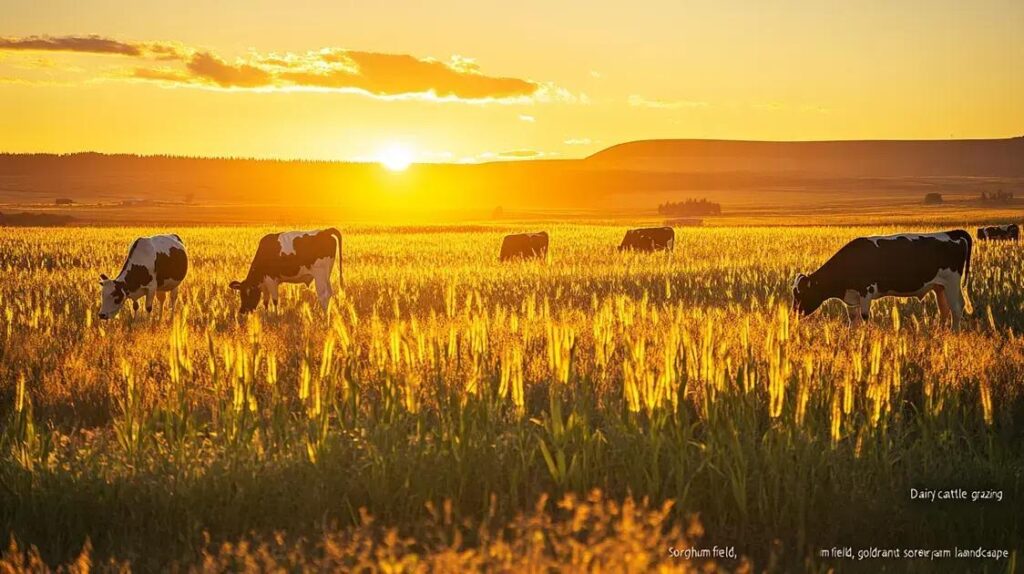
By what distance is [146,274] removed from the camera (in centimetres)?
1465

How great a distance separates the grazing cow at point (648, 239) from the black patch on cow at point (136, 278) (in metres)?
21.6

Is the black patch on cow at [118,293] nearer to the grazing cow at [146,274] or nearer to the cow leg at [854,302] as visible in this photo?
the grazing cow at [146,274]

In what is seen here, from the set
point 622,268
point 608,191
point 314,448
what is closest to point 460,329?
point 314,448

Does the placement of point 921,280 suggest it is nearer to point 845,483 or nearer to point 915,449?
point 915,449

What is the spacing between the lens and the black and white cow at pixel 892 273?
39.4 feet

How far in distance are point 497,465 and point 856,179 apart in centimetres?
18526

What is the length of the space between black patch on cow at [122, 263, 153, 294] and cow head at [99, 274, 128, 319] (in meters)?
0.27

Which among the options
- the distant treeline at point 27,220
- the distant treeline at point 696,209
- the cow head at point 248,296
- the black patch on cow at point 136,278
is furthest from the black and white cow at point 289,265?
the distant treeline at point 696,209

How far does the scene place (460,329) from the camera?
1014 centimetres

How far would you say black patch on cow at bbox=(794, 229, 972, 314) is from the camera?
12.0 meters

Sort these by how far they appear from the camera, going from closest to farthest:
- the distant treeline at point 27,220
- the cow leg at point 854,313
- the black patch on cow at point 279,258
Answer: the cow leg at point 854,313
the black patch on cow at point 279,258
the distant treeline at point 27,220

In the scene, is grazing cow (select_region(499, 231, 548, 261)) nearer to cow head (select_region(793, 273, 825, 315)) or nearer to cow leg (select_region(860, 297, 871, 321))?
cow head (select_region(793, 273, 825, 315))

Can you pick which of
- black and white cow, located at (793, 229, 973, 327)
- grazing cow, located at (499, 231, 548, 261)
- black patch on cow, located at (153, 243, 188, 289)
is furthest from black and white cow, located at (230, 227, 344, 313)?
grazing cow, located at (499, 231, 548, 261)

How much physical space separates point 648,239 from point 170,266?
22212mm
